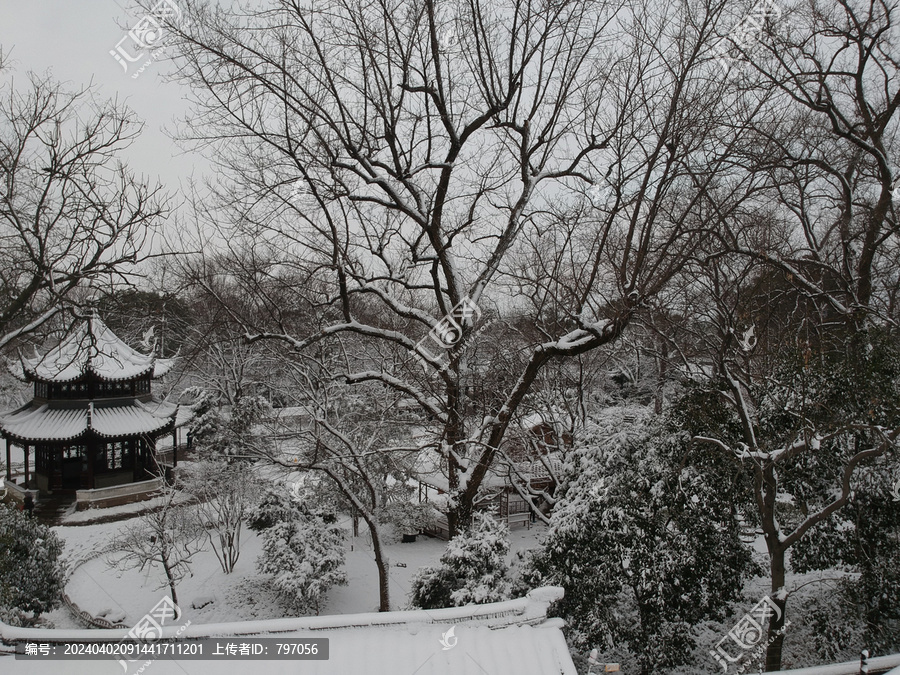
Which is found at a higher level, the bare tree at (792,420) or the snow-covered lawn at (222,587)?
the bare tree at (792,420)

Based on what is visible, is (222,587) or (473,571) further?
(222,587)

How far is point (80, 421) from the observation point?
18.5m

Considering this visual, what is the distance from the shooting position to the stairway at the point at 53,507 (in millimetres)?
16916

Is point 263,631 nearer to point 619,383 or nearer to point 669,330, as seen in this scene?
point 669,330

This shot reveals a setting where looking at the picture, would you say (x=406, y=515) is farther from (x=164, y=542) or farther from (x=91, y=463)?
(x=91, y=463)

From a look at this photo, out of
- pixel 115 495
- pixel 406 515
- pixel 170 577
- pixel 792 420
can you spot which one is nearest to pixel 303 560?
pixel 170 577

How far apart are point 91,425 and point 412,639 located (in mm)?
18503

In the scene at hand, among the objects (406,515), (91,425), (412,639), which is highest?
(91,425)

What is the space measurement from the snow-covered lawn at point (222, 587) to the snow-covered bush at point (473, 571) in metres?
4.17

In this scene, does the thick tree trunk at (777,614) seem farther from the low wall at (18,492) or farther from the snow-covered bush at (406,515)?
the low wall at (18,492)

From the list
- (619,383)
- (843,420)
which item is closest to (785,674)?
(843,420)

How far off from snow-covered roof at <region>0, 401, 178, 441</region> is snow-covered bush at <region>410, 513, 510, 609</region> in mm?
Result: 15955

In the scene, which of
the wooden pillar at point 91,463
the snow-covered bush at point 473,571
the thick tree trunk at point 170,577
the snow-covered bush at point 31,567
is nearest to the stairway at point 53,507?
the wooden pillar at point 91,463

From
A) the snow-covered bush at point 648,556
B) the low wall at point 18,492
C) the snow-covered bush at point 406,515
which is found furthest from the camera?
the low wall at point 18,492
